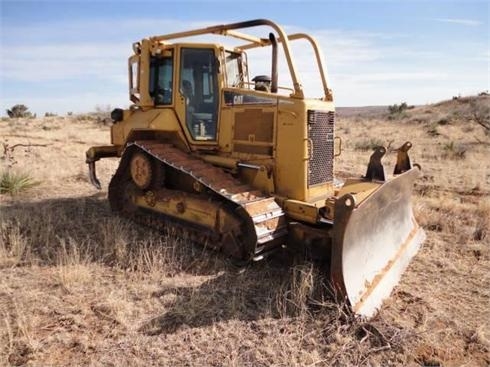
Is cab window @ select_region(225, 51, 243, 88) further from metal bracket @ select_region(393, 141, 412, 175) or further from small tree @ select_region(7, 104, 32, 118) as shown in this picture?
small tree @ select_region(7, 104, 32, 118)

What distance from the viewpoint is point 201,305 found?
14.2 ft

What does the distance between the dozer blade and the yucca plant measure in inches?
270

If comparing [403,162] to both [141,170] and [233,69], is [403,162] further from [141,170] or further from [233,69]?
[141,170]

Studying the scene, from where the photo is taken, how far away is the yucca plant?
8562 millimetres

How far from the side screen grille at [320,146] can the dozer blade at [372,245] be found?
95cm

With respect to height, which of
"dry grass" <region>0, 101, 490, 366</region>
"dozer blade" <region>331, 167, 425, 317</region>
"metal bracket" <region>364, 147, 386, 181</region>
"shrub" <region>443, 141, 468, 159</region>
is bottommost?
"dry grass" <region>0, 101, 490, 366</region>

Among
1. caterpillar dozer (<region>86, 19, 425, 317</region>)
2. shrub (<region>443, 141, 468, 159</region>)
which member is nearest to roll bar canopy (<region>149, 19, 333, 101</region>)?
caterpillar dozer (<region>86, 19, 425, 317</region>)

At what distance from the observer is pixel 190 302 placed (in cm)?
435

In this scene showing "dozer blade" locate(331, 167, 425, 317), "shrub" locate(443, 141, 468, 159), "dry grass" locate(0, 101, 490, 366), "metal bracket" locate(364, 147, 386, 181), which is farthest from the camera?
"shrub" locate(443, 141, 468, 159)

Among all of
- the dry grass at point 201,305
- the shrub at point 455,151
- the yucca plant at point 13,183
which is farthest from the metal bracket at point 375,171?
the shrub at point 455,151

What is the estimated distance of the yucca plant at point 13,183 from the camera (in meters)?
8.56

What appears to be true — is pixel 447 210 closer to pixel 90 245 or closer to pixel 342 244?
pixel 342 244

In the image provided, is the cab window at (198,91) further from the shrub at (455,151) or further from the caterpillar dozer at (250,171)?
the shrub at (455,151)

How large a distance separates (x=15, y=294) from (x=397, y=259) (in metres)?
4.25
